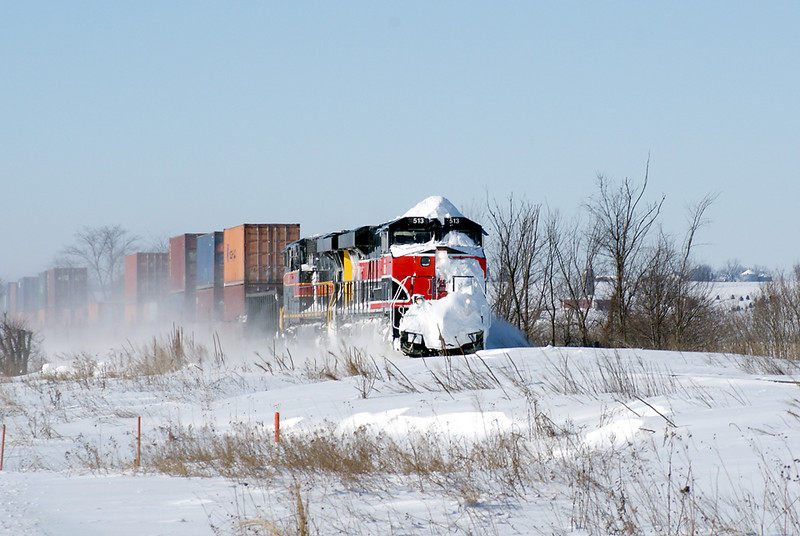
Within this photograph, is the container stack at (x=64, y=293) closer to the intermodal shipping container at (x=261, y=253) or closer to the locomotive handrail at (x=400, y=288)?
the intermodal shipping container at (x=261, y=253)

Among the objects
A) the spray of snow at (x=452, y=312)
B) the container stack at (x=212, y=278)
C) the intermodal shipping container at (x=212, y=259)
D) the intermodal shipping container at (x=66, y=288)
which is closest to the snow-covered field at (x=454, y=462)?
the spray of snow at (x=452, y=312)

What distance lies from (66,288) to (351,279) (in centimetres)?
4520

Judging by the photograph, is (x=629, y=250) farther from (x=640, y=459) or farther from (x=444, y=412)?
(x=640, y=459)

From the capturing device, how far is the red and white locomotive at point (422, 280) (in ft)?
62.3

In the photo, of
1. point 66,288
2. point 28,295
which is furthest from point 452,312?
point 28,295

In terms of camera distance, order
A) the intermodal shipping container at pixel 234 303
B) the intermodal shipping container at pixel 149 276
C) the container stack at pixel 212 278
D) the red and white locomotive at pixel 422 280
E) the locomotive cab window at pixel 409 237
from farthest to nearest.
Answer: the intermodal shipping container at pixel 149 276
the container stack at pixel 212 278
the intermodal shipping container at pixel 234 303
the locomotive cab window at pixel 409 237
the red and white locomotive at pixel 422 280

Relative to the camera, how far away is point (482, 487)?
7473 millimetres

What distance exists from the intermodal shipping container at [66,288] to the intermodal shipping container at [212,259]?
2761cm

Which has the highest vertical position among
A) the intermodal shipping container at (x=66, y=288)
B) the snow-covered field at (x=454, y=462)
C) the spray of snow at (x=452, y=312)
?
the intermodal shipping container at (x=66, y=288)

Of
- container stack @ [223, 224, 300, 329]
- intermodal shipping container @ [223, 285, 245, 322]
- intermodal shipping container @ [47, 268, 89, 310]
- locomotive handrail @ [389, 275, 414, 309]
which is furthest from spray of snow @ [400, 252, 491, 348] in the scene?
intermodal shipping container @ [47, 268, 89, 310]

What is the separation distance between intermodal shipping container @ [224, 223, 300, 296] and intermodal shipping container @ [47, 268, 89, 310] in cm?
3339

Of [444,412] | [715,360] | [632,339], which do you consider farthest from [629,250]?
[444,412]

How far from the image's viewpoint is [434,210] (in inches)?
811

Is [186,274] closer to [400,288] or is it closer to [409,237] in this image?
[409,237]
